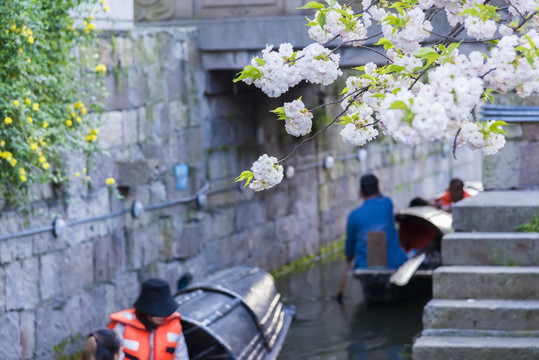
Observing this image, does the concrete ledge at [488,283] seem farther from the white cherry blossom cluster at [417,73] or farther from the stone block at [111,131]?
the stone block at [111,131]

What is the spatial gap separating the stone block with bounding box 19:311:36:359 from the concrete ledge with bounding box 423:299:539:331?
305cm

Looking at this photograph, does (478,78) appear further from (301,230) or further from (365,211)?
(301,230)

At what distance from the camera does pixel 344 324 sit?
10.9 meters

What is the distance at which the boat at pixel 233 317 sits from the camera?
745 cm

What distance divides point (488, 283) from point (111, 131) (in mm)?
3925

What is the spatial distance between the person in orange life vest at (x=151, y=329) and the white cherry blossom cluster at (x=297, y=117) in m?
2.22

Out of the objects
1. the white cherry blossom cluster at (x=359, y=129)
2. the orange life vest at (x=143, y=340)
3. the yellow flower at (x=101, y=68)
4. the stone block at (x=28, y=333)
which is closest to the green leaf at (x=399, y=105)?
the white cherry blossom cluster at (x=359, y=129)

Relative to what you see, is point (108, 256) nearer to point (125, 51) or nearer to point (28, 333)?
point (28, 333)

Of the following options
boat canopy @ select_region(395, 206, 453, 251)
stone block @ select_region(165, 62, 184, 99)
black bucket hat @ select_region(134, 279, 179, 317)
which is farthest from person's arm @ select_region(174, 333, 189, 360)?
boat canopy @ select_region(395, 206, 453, 251)

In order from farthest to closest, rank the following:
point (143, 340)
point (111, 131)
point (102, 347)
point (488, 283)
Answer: point (111, 131) < point (488, 283) < point (143, 340) < point (102, 347)

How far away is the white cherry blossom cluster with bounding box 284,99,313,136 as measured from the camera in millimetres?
4684

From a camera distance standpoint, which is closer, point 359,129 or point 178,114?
point 359,129

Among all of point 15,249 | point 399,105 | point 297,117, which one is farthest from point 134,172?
point 399,105

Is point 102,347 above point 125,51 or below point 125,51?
below
